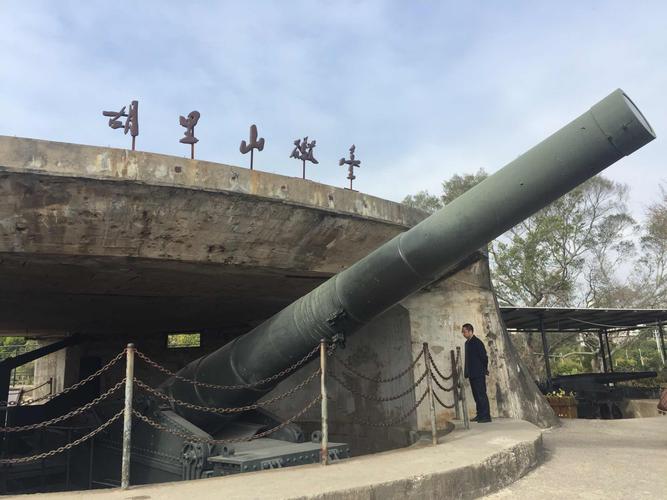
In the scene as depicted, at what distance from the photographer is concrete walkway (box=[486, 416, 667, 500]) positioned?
13.3 feet

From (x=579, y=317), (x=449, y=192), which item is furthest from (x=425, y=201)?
(x=579, y=317)

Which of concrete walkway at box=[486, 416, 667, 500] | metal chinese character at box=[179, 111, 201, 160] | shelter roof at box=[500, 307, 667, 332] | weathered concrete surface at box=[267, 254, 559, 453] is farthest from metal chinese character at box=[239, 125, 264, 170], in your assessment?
shelter roof at box=[500, 307, 667, 332]

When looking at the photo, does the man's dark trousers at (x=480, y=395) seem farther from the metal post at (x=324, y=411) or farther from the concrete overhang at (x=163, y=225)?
the metal post at (x=324, y=411)

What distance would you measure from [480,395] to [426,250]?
346 centimetres

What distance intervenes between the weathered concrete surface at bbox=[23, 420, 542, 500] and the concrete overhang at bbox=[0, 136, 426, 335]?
9.20 feet

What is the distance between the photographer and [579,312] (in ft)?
42.0

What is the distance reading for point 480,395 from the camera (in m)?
6.75

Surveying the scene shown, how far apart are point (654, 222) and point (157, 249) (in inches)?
987

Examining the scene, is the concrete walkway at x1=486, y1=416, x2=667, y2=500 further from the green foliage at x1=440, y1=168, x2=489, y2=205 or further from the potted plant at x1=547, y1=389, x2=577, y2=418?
the green foliage at x1=440, y1=168, x2=489, y2=205

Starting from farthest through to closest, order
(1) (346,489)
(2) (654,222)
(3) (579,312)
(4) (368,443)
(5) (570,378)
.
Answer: (2) (654,222) → (5) (570,378) → (3) (579,312) → (4) (368,443) → (1) (346,489)

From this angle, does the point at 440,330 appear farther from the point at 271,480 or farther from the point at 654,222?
the point at 654,222

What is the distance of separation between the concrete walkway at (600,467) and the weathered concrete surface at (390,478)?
18 cm

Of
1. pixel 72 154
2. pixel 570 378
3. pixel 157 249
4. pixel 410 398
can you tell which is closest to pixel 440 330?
pixel 410 398

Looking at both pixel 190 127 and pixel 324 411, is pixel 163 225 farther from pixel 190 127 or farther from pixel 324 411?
pixel 324 411
